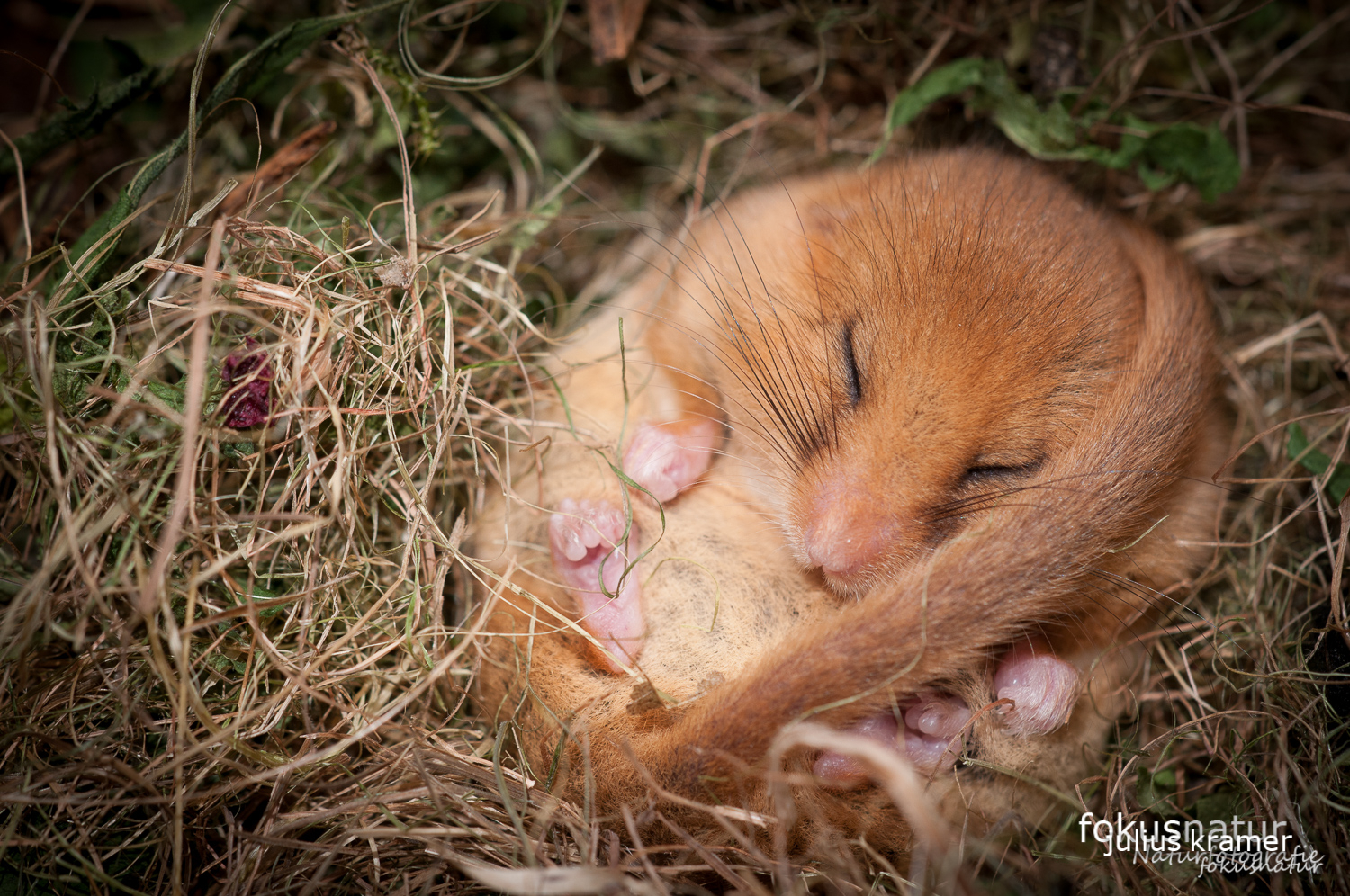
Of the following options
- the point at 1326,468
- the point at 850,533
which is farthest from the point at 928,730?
the point at 1326,468

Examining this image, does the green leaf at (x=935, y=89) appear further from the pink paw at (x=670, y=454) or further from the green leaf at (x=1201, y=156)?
the pink paw at (x=670, y=454)

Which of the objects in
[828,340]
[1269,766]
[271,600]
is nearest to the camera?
[271,600]

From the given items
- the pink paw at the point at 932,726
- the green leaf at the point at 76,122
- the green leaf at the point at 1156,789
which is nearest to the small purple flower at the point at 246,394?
→ the green leaf at the point at 76,122

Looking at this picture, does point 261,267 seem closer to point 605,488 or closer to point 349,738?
point 605,488

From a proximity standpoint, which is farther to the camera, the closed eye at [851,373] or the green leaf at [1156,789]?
the green leaf at [1156,789]

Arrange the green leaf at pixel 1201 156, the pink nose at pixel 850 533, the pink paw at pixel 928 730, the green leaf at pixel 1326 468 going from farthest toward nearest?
1. the green leaf at pixel 1201 156
2. the green leaf at pixel 1326 468
3. the pink paw at pixel 928 730
4. the pink nose at pixel 850 533

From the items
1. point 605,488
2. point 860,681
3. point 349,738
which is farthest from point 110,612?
point 860,681
